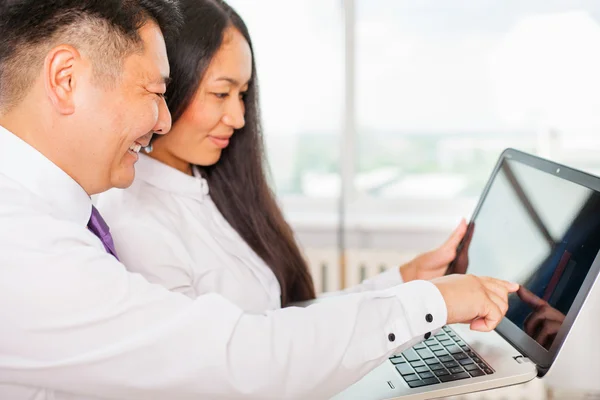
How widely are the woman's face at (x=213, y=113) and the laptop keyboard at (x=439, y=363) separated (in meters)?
0.57

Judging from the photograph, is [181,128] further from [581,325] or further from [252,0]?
[252,0]

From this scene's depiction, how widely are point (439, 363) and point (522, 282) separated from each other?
207 mm

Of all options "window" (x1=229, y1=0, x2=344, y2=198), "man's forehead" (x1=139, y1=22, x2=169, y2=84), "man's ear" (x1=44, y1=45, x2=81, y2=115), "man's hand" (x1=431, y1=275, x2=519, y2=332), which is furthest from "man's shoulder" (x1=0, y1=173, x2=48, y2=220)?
"window" (x1=229, y1=0, x2=344, y2=198)

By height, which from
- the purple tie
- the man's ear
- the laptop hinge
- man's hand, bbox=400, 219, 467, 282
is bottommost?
the laptop hinge

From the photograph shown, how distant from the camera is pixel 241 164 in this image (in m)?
1.55

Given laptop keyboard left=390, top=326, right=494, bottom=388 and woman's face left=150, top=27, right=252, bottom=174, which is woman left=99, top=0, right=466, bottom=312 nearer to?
woman's face left=150, top=27, right=252, bottom=174

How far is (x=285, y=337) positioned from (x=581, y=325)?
455 millimetres

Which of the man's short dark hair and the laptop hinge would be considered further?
the laptop hinge

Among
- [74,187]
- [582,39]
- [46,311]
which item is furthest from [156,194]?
[582,39]

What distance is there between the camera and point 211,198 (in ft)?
4.93

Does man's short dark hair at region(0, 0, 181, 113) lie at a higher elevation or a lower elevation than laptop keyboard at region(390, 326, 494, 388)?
higher

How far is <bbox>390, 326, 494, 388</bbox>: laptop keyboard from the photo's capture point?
104 centimetres

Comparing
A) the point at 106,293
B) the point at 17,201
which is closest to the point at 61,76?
the point at 17,201

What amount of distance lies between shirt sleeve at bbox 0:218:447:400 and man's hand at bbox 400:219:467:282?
52 cm
